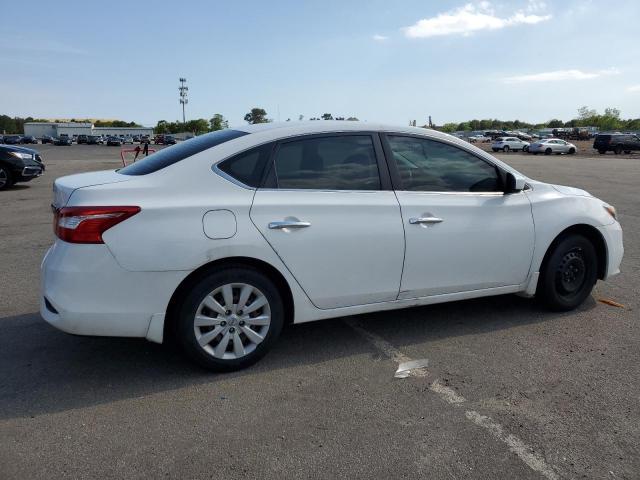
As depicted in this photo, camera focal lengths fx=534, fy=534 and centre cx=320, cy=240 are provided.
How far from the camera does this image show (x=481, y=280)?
4.27m

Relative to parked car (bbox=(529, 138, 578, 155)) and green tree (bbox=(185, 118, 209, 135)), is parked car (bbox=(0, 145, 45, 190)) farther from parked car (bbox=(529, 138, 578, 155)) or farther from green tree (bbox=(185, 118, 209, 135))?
green tree (bbox=(185, 118, 209, 135))

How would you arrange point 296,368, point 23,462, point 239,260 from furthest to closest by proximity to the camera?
point 296,368 → point 239,260 → point 23,462

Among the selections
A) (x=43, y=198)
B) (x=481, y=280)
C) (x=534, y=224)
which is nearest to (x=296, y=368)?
(x=481, y=280)

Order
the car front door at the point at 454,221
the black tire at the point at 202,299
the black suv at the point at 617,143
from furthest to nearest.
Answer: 1. the black suv at the point at 617,143
2. the car front door at the point at 454,221
3. the black tire at the point at 202,299

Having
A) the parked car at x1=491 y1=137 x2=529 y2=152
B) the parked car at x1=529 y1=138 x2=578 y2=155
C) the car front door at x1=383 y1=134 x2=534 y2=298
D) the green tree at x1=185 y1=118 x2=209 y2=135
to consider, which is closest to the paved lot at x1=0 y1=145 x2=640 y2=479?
the car front door at x1=383 y1=134 x2=534 y2=298

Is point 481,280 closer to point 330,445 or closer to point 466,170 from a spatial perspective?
point 466,170

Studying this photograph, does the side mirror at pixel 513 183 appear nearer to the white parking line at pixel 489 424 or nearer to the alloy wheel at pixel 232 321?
the white parking line at pixel 489 424

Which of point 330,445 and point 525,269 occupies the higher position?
point 525,269

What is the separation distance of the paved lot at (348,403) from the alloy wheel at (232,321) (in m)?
0.21

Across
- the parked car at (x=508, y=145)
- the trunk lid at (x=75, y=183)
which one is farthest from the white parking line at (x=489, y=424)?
the parked car at (x=508, y=145)

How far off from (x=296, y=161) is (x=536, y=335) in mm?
2374

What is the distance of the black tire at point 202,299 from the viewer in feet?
11.0

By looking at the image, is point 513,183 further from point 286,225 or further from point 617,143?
point 617,143

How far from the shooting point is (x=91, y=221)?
3.17 m
